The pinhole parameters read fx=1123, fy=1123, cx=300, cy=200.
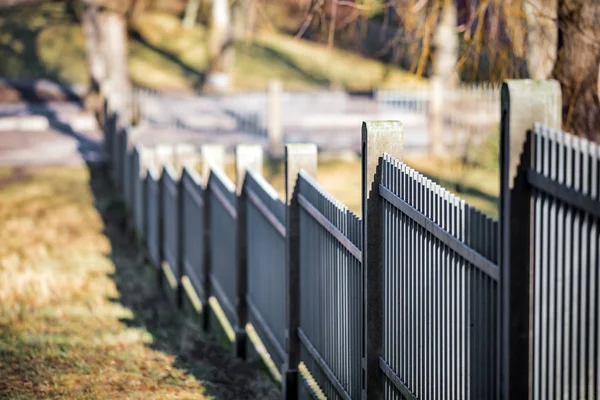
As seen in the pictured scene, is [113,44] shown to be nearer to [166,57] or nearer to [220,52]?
[220,52]

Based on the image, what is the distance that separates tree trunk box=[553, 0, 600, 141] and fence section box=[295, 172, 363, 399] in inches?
74.0

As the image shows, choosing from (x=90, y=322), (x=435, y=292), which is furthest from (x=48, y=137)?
(x=435, y=292)

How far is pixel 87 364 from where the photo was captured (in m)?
7.53

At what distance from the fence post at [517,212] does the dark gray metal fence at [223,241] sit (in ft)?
13.8

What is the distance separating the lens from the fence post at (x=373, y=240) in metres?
5.17

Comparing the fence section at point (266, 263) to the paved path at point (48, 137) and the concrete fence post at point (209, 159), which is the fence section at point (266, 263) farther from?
the paved path at point (48, 137)

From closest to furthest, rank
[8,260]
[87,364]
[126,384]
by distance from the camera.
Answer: [126,384] → [87,364] → [8,260]

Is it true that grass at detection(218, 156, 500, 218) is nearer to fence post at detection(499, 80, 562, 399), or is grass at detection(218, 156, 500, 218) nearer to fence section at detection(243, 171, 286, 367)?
fence section at detection(243, 171, 286, 367)

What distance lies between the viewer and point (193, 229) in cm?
956

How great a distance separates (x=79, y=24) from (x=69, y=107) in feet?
42.0

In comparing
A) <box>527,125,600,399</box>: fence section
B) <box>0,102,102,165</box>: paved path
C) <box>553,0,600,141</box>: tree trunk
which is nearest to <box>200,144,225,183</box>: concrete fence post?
<box>553,0,600,141</box>: tree trunk

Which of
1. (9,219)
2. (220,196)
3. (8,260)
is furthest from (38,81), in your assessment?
(220,196)

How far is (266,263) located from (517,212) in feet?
12.3

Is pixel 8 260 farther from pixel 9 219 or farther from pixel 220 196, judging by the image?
pixel 220 196
